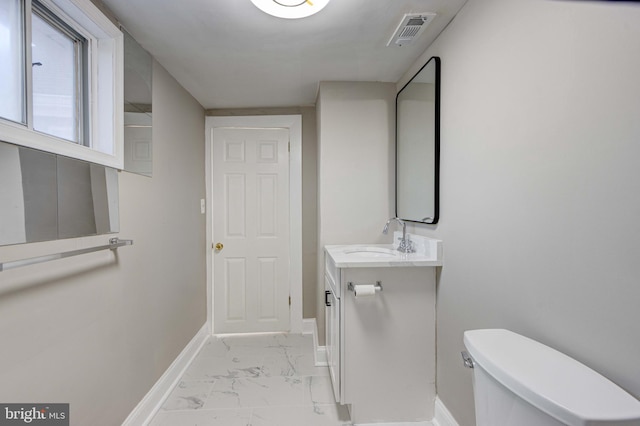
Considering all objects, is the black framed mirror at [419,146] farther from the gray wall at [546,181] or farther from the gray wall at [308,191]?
the gray wall at [308,191]

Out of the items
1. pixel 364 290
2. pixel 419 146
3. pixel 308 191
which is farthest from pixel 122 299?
pixel 419 146

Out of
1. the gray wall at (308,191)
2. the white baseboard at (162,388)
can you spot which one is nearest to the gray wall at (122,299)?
the white baseboard at (162,388)

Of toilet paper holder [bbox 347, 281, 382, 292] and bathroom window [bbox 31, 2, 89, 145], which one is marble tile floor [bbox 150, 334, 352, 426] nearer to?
Answer: toilet paper holder [bbox 347, 281, 382, 292]

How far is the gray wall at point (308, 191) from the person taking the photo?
9.28 ft

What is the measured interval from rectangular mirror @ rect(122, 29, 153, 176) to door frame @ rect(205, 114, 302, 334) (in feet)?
3.32

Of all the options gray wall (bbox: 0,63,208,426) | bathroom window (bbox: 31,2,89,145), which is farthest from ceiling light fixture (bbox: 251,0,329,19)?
gray wall (bbox: 0,63,208,426)

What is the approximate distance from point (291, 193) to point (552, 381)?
2.32 m

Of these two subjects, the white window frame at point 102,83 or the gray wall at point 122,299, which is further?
the white window frame at point 102,83

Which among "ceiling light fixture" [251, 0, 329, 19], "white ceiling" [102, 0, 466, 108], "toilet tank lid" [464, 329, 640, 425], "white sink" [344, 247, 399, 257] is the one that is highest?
"white ceiling" [102, 0, 466, 108]

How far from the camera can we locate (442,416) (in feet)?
5.21

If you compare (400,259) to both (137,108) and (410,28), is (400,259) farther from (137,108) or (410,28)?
(137,108)

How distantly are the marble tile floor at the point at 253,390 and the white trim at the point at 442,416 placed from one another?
48 centimetres

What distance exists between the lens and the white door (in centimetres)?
284

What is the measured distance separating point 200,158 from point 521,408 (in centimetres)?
268
